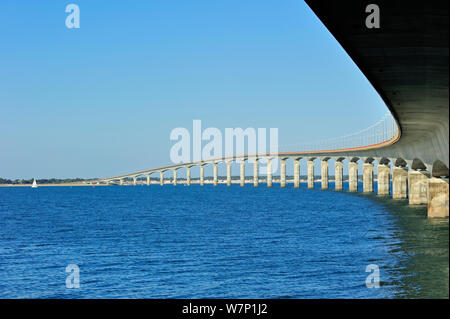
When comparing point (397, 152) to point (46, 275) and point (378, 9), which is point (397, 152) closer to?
point (46, 275)

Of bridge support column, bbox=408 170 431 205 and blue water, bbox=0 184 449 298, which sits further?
bridge support column, bbox=408 170 431 205

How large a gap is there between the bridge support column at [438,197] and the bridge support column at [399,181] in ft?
141

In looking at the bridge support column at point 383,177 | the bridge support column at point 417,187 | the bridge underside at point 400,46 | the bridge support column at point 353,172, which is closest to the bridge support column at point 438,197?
the bridge support column at point 417,187

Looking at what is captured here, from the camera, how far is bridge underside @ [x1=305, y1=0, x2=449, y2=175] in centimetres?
1812

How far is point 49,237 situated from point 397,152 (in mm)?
60371

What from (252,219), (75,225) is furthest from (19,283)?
(252,219)

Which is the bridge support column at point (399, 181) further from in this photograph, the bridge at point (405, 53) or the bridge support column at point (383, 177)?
the bridge at point (405, 53)

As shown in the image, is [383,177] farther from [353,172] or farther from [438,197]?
[438,197]

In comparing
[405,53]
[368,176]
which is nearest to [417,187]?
[368,176]

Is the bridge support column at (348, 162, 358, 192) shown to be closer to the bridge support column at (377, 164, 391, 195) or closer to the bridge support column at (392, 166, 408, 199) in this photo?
the bridge support column at (377, 164, 391, 195)

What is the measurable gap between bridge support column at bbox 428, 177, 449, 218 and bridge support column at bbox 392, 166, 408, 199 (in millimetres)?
42912

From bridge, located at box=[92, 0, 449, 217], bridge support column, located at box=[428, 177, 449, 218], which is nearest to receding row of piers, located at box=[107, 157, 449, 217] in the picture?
bridge support column, located at box=[428, 177, 449, 218]

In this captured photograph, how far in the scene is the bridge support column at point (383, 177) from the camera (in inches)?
5202

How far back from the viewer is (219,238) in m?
54.7
